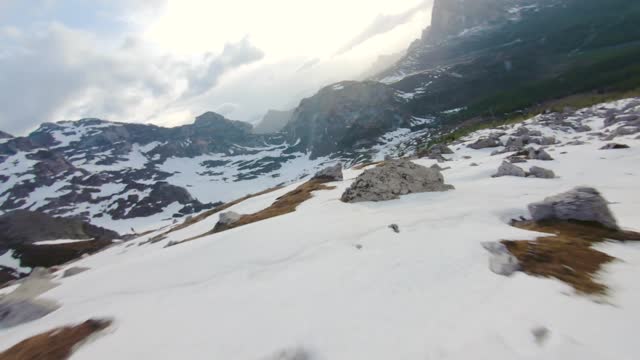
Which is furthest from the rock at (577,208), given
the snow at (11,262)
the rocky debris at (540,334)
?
the snow at (11,262)

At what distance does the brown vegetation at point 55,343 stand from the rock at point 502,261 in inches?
655

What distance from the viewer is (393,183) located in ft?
130

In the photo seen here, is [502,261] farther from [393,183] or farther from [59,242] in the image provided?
[59,242]

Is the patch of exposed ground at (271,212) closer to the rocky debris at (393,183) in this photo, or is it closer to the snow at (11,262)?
the rocky debris at (393,183)

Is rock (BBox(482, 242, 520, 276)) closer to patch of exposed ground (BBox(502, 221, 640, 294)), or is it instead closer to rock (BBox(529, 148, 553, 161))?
patch of exposed ground (BBox(502, 221, 640, 294))

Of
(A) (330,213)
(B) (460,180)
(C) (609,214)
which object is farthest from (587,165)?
(A) (330,213)

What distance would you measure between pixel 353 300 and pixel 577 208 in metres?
19.5

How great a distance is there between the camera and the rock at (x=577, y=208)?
23703 mm

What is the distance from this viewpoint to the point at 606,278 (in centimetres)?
1550

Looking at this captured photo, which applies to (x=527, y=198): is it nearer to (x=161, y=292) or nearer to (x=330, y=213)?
(x=330, y=213)

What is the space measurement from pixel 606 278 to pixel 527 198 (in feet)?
57.9

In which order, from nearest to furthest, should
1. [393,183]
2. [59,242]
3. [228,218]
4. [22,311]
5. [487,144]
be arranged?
1. [22,311]
2. [393,183]
3. [228,218]
4. [487,144]
5. [59,242]

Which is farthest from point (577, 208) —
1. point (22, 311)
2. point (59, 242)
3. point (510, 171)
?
point (59, 242)

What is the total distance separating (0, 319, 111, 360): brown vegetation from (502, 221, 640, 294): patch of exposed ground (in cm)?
1865
